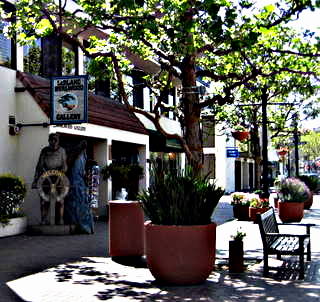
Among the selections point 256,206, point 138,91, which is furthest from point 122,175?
point 138,91

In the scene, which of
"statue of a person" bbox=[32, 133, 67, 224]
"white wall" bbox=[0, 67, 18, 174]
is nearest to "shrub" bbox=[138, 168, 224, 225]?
"statue of a person" bbox=[32, 133, 67, 224]

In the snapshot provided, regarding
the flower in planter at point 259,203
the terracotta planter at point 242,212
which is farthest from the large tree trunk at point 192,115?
the terracotta planter at point 242,212

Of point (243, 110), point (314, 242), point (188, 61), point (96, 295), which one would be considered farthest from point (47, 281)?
point (243, 110)

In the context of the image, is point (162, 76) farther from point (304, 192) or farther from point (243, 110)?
point (243, 110)

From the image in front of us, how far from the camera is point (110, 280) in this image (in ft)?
28.6

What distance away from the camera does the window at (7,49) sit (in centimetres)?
1612

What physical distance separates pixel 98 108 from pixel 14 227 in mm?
6529

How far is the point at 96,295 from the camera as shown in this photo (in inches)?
299

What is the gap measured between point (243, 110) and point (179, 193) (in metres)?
21.0

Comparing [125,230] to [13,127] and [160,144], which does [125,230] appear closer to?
[13,127]

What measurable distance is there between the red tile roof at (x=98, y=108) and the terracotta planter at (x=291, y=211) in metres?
6.19

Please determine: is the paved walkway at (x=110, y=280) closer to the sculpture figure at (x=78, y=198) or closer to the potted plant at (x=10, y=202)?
the potted plant at (x=10, y=202)

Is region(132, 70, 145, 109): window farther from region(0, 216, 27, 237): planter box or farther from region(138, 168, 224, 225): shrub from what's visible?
region(138, 168, 224, 225): shrub

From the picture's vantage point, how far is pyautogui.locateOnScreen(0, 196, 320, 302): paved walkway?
295 inches
